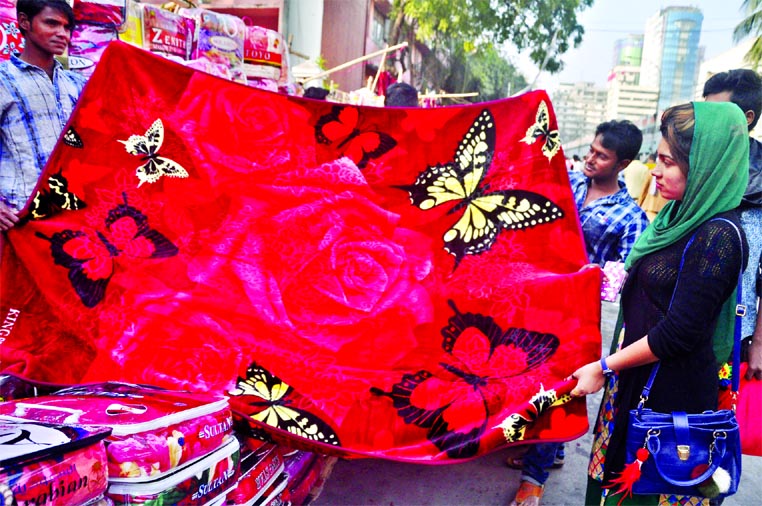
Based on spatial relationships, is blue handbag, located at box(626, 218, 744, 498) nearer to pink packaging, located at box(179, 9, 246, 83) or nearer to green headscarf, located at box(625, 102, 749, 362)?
green headscarf, located at box(625, 102, 749, 362)

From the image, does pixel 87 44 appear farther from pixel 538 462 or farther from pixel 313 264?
pixel 538 462

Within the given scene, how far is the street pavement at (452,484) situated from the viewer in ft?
7.96

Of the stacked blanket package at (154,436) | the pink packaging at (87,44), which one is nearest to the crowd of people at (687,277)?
the pink packaging at (87,44)

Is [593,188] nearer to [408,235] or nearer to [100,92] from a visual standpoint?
[408,235]

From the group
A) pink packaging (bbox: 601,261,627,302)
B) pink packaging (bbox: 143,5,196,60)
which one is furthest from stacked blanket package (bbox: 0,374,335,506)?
pink packaging (bbox: 143,5,196,60)

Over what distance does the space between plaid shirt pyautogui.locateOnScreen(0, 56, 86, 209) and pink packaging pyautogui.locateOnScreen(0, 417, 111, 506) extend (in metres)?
1.34

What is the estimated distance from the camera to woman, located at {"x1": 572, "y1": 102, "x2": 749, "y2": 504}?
146 cm

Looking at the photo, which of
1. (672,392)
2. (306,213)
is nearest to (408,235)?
(306,213)

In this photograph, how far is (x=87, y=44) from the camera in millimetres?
2988

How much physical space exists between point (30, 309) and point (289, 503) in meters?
1.11

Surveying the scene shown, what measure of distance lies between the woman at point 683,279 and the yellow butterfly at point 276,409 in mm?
808

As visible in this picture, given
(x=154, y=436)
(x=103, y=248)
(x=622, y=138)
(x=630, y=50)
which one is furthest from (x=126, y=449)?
(x=630, y=50)

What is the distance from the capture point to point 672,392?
5.17 feet

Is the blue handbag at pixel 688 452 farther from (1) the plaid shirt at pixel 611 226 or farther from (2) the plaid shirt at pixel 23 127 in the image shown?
(2) the plaid shirt at pixel 23 127
